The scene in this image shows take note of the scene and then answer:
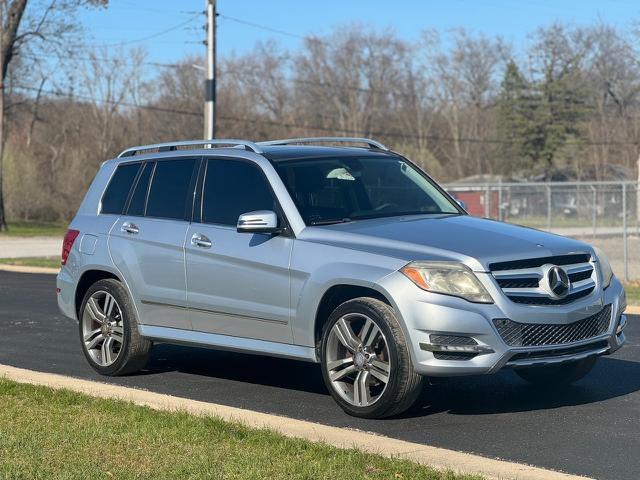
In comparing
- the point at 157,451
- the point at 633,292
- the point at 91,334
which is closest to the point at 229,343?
the point at 91,334

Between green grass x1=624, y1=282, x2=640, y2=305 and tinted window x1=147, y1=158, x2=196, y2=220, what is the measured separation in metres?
8.40

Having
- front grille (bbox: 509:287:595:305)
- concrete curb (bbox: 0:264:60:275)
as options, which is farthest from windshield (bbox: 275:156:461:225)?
concrete curb (bbox: 0:264:60:275)

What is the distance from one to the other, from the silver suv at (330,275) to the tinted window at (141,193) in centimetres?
2

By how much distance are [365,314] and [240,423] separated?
108 centimetres

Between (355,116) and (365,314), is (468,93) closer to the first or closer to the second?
(355,116)

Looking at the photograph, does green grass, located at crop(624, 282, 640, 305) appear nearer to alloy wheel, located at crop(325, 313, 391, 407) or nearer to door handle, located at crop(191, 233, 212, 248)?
door handle, located at crop(191, 233, 212, 248)

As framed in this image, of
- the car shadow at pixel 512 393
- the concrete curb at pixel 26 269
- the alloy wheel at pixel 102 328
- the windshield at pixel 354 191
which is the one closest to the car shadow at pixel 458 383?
the car shadow at pixel 512 393

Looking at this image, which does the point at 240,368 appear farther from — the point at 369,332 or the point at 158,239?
the point at 369,332

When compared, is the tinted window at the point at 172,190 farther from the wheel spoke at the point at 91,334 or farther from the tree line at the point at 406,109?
the tree line at the point at 406,109

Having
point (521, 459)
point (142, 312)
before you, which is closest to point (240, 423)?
point (521, 459)

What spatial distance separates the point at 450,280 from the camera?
723 centimetres

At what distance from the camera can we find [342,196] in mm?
8523

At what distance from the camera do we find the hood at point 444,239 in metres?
7.35

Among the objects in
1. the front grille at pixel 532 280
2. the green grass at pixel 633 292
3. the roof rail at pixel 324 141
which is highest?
the roof rail at pixel 324 141
